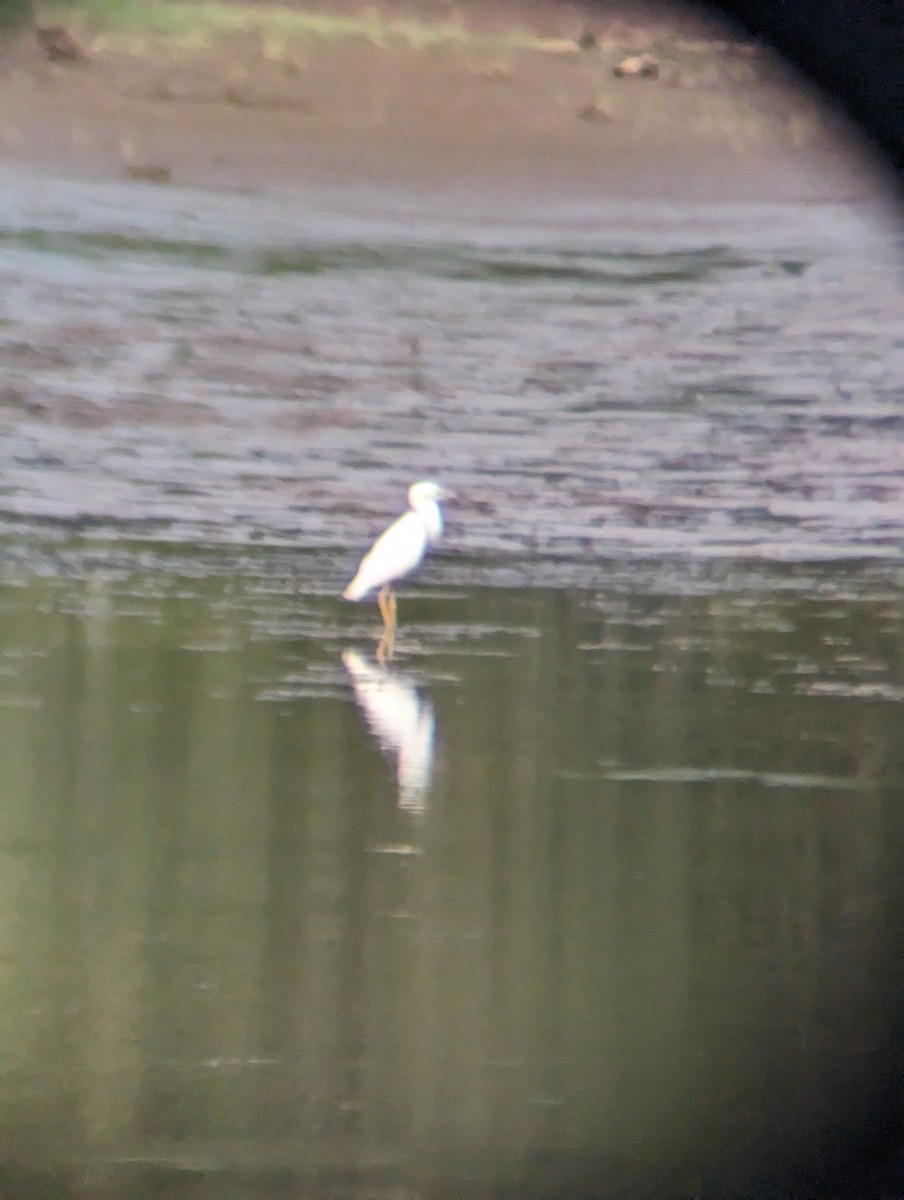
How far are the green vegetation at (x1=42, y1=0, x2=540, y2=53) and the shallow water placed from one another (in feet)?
0.85

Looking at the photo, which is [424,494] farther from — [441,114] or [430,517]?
[441,114]

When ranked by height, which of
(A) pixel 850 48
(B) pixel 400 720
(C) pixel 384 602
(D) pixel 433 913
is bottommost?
(D) pixel 433 913

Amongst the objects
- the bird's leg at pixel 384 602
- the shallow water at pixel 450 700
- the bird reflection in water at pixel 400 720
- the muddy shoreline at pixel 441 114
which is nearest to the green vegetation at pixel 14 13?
the muddy shoreline at pixel 441 114

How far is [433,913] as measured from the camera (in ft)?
4.60

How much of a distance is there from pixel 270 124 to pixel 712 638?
1.06 meters

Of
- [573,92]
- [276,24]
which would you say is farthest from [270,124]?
[573,92]

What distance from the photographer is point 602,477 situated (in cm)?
239

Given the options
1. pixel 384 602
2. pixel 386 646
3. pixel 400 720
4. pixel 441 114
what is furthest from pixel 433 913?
pixel 441 114

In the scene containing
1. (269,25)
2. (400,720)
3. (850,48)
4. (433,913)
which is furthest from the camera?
(269,25)

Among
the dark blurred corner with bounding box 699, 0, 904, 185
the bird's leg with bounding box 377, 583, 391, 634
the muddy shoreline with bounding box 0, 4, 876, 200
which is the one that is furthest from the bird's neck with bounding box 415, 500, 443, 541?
the dark blurred corner with bounding box 699, 0, 904, 185

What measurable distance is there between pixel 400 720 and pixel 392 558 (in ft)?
1.20

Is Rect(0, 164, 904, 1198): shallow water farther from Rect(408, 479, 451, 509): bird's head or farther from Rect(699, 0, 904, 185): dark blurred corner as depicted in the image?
Rect(699, 0, 904, 185): dark blurred corner

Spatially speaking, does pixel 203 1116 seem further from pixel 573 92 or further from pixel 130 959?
pixel 573 92

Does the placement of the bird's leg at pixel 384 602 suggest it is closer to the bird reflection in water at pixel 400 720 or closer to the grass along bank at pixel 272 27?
the bird reflection in water at pixel 400 720
